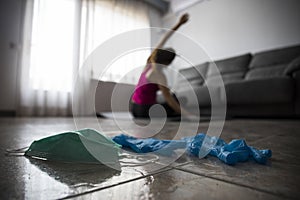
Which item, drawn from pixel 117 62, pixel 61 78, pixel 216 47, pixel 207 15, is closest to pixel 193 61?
pixel 117 62

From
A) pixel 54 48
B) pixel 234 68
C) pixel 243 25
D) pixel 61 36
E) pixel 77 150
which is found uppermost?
pixel 243 25

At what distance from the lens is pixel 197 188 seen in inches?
11.5

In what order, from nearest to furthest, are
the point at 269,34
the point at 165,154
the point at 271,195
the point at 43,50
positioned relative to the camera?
the point at 271,195, the point at 165,154, the point at 43,50, the point at 269,34

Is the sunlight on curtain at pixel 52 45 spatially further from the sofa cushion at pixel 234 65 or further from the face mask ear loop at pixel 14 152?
the face mask ear loop at pixel 14 152

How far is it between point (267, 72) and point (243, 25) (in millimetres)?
1147

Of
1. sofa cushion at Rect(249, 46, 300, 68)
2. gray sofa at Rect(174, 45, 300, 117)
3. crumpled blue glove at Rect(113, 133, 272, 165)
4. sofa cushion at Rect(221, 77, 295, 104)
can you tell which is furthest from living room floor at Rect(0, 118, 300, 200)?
sofa cushion at Rect(249, 46, 300, 68)

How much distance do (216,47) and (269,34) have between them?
0.89 meters

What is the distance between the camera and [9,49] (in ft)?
8.78

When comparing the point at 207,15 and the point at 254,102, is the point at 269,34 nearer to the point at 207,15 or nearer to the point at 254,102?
the point at 207,15

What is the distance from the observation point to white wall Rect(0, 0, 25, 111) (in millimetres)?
2617

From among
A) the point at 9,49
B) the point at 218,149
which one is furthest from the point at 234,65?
the point at 9,49

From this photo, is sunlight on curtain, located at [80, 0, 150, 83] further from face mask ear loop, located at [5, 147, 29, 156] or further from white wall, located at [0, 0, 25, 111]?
face mask ear loop, located at [5, 147, 29, 156]

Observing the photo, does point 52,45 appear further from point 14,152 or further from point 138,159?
point 138,159

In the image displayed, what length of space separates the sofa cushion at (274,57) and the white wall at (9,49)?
3425mm
